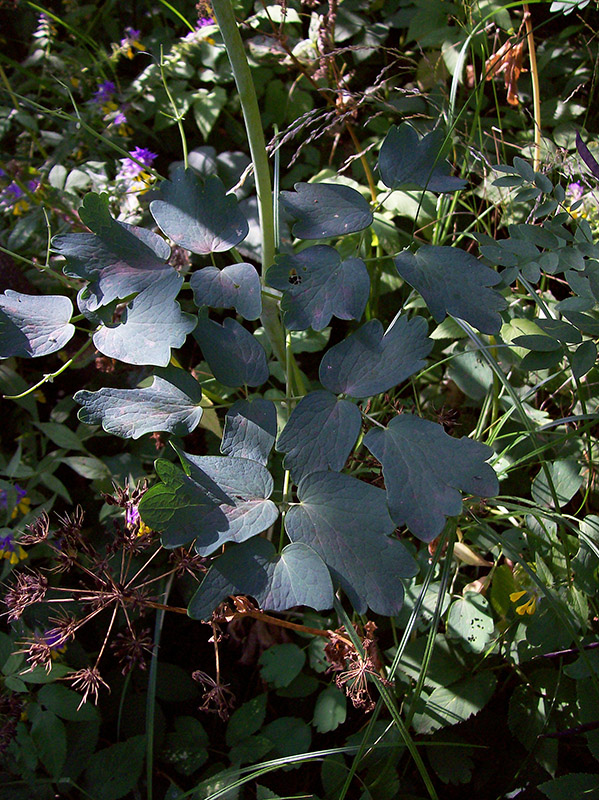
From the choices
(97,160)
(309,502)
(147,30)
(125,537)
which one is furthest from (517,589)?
(147,30)

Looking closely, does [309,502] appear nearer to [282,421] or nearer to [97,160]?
[282,421]

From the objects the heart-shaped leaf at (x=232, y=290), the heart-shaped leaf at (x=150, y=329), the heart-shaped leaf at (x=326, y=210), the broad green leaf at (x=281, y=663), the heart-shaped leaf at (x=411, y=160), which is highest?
the heart-shaped leaf at (x=411, y=160)

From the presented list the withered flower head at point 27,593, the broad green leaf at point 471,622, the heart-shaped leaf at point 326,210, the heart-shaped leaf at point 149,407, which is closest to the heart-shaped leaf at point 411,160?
the heart-shaped leaf at point 326,210

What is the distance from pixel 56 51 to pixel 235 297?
142 cm

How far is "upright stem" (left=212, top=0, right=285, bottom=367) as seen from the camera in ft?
2.71

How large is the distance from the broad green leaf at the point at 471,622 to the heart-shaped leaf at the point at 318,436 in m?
0.40

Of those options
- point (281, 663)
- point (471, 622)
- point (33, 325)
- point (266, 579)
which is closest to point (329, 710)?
point (281, 663)

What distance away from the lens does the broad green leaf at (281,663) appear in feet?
3.37

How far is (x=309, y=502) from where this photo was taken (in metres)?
0.74

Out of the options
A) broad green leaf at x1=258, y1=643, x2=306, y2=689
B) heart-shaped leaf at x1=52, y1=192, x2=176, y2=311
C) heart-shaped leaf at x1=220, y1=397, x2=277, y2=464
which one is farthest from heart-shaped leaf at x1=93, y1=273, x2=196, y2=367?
broad green leaf at x1=258, y1=643, x2=306, y2=689

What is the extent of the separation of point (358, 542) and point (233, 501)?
0.16 meters

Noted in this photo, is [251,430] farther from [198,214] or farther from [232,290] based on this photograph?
[198,214]

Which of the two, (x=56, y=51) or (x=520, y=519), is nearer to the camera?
(x=520, y=519)

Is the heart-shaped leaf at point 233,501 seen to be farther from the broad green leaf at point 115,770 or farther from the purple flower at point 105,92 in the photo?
the purple flower at point 105,92
